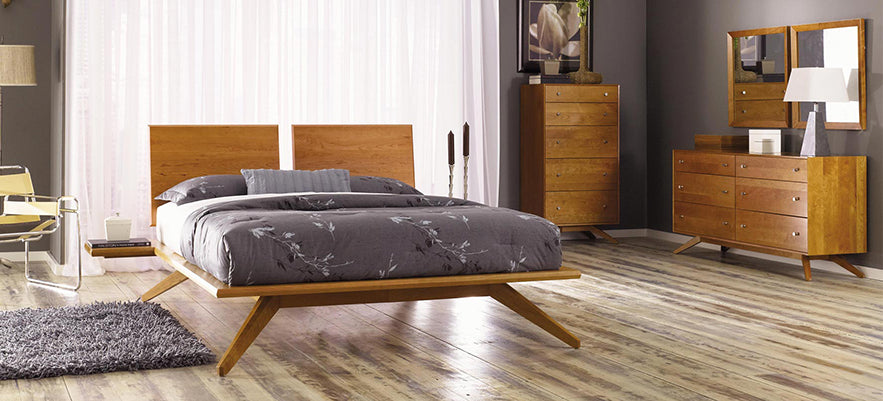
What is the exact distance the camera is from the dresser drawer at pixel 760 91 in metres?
6.03

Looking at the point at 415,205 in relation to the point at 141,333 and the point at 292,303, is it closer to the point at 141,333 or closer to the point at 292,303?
the point at 292,303

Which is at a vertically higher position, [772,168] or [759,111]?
[759,111]

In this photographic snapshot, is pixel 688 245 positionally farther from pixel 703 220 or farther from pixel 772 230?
pixel 772 230

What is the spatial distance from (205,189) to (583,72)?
316cm

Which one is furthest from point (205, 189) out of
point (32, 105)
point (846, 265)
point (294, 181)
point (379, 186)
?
point (846, 265)

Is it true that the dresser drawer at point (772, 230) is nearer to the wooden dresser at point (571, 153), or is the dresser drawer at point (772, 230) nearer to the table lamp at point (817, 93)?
the table lamp at point (817, 93)

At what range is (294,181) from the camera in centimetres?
493

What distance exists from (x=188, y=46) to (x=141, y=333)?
2.68 meters

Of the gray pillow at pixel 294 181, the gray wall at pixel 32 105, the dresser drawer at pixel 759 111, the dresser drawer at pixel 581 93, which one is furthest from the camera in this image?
the dresser drawer at pixel 581 93

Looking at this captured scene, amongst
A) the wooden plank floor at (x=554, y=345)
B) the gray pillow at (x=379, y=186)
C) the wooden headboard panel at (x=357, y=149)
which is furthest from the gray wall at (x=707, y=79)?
the gray pillow at (x=379, y=186)

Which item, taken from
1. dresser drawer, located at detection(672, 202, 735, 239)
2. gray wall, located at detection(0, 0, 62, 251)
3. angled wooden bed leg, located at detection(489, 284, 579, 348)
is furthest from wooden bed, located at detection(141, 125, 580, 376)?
dresser drawer, located at detection(672, 202, 735, 239)

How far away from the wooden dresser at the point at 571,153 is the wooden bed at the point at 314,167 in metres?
1.32

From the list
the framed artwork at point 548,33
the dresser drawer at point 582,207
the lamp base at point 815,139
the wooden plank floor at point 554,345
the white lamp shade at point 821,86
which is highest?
the framed artwork at point 548,33

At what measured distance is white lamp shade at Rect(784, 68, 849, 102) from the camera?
538cm
